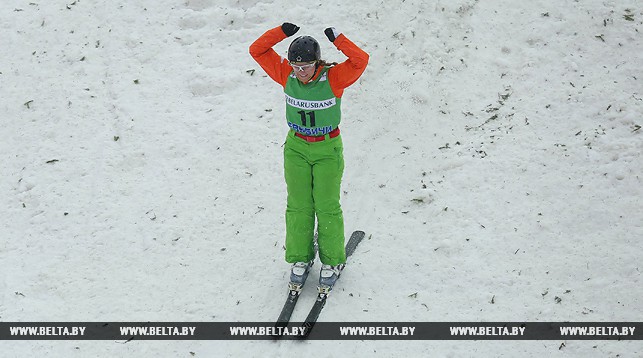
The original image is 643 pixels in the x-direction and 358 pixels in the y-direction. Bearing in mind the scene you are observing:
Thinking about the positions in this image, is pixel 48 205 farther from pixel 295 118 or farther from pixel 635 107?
pixel 635 107

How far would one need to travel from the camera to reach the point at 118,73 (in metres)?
9.88

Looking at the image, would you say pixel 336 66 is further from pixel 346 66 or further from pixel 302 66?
pixel 302 66

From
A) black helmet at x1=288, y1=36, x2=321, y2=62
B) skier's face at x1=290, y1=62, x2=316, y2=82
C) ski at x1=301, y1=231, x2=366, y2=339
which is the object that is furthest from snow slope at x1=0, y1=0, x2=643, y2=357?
black helmet at x1=288, y1=36, x2=321, y2=62

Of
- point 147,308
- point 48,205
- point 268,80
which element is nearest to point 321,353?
point 147,308

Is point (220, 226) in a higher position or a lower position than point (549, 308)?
lower

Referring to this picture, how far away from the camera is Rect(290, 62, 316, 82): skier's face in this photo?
240 inches

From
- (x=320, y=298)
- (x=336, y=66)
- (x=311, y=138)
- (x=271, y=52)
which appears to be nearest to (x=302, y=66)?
(x=336, y=66)

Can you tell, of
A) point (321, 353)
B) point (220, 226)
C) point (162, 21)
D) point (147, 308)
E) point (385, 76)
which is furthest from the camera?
point (162, 21)

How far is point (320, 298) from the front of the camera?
6.93 m

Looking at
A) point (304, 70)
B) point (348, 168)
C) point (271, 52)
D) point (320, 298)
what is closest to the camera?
point (304, 70)

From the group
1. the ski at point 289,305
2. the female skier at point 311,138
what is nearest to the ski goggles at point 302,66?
the female skier at point 311,138

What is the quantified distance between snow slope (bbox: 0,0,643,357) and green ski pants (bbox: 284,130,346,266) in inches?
19.6

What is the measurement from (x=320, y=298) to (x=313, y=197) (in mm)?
1184

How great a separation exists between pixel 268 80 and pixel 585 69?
16.4ft
